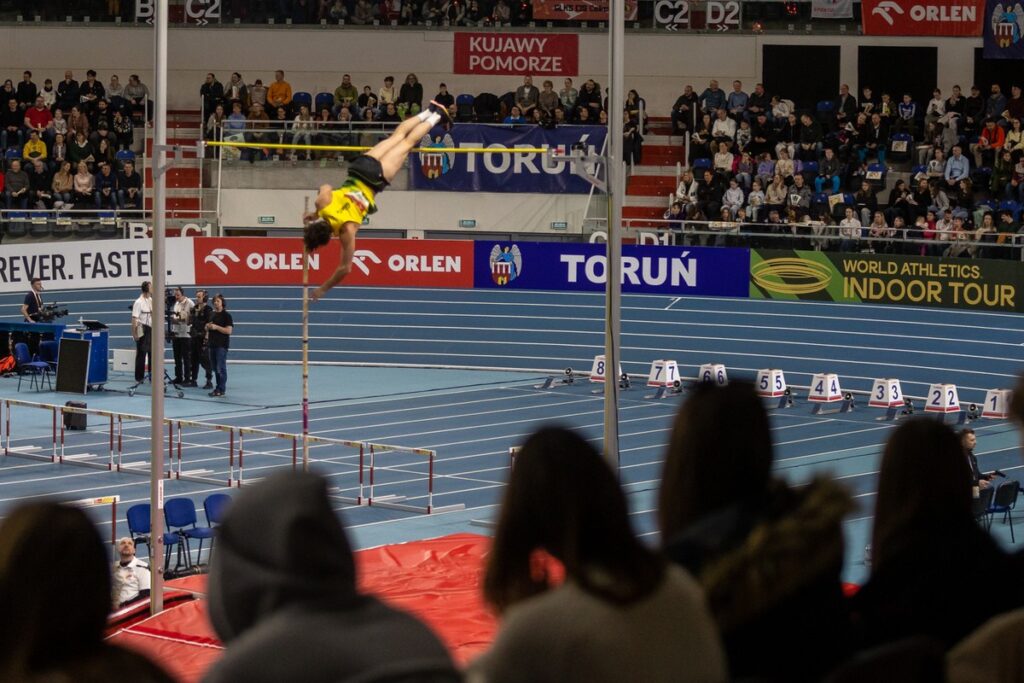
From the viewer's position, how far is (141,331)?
24062mm

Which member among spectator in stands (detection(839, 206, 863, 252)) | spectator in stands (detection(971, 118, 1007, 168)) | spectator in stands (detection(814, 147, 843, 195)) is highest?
spectator in stands (detection(971, 118, 1007, 168))

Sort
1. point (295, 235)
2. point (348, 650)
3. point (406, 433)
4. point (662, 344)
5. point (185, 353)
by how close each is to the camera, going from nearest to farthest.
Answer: point (348, 650)
point (406, 433)
point (185, 353)
point (662, 344)
point (295, 235)

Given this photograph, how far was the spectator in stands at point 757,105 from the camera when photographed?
28.4m

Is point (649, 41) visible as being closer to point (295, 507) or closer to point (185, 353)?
point (185, 353)

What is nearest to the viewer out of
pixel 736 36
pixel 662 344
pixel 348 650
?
pixel 348 650

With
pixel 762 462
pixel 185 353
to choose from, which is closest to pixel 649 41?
pixel 185 353

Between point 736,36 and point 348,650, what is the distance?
29186mm

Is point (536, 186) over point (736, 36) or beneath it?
beneath

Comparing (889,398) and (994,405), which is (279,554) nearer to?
(994,405)

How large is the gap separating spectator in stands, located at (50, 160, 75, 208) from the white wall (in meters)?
4.15

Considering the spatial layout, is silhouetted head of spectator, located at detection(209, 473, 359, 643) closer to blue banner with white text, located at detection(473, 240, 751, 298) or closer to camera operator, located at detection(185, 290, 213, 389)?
camera operator, located at detection(185, 290, 213, 389)

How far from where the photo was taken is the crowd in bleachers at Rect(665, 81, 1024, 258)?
2458 cm

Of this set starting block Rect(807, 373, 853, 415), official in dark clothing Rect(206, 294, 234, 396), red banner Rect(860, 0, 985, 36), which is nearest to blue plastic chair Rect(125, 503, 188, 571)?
official in dark clothing Rect(206, 294, 234, 396)

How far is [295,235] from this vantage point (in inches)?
1087
